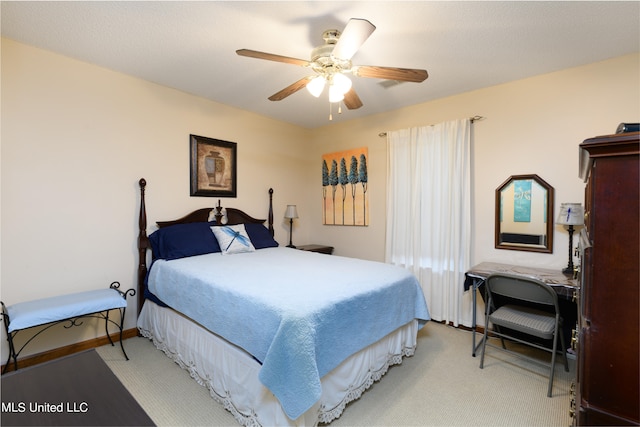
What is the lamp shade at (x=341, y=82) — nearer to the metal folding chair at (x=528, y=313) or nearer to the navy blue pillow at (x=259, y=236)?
the metal folding chair at (x=528, y=313)

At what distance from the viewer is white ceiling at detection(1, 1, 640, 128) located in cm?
186

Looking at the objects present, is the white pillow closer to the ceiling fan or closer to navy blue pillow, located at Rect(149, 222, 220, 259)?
navy blue pillow, located at Rect(149, 222, 220, 259)

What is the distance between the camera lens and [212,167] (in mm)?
3541

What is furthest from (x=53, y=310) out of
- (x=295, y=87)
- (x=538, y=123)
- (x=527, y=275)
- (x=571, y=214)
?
(x=538, y=123)

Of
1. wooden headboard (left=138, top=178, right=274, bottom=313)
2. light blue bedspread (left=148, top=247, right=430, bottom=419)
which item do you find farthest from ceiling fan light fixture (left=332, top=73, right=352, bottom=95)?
wooden headboard (left=138, top=178, right=274, bottom=313)

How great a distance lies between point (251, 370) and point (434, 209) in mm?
2574

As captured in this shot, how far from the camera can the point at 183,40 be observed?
222 centimetres

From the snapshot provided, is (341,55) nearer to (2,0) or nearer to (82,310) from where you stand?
(2,0)

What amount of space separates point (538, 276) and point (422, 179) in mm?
1516

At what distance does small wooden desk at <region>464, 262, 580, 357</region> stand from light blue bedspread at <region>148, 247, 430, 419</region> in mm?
578

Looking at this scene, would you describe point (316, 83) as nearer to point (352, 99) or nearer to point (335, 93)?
point (335, 93)

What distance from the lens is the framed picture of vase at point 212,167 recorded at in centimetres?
338

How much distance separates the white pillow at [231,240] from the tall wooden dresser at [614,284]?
287 cm

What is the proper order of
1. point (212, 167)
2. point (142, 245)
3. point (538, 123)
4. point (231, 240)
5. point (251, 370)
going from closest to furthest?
1. point (251, 370)
2. point (538, 123)
3. point (142, 245)
4. point (231, 240)
5. point (212, 167)
